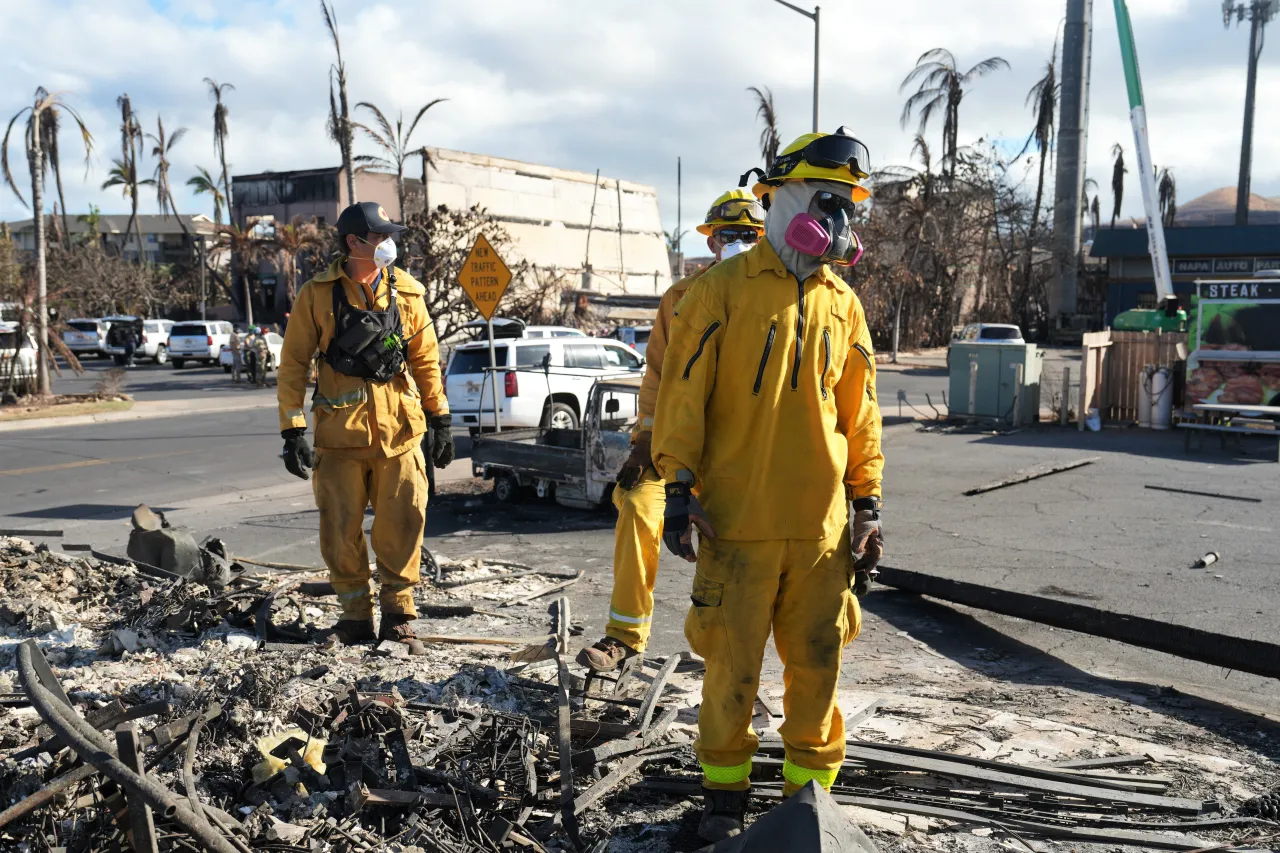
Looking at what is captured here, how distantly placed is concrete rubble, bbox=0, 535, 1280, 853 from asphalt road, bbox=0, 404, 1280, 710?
1.25m

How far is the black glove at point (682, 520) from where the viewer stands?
3.12 m

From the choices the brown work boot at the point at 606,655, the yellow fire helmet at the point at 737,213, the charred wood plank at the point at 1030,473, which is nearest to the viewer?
the brown work boot at the point at 606,655

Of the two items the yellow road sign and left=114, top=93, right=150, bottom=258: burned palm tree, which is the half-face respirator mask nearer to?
the yellow road sign

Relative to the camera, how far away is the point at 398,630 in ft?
16.6

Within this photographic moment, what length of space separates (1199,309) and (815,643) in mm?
13700

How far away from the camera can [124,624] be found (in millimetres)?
5137

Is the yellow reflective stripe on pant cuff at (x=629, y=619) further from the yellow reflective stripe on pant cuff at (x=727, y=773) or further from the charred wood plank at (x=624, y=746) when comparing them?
the yellow reflective stripe on pant cuff at (x=727, y=773)

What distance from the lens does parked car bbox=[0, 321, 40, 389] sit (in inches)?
819

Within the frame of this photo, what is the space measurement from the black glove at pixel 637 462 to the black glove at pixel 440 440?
1.17 meters

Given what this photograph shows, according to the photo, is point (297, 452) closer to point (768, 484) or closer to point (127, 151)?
point (768, 484)

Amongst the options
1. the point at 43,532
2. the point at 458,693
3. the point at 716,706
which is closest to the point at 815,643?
the point at 716,706

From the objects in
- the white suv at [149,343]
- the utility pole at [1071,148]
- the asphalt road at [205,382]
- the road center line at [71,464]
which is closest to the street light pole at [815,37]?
the asphalt road at [205,382]

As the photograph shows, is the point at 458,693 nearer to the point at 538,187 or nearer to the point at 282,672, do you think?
the point at 282,672

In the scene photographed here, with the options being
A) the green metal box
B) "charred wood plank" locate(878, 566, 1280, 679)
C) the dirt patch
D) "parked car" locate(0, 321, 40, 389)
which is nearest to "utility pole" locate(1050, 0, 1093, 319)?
the green metal box
